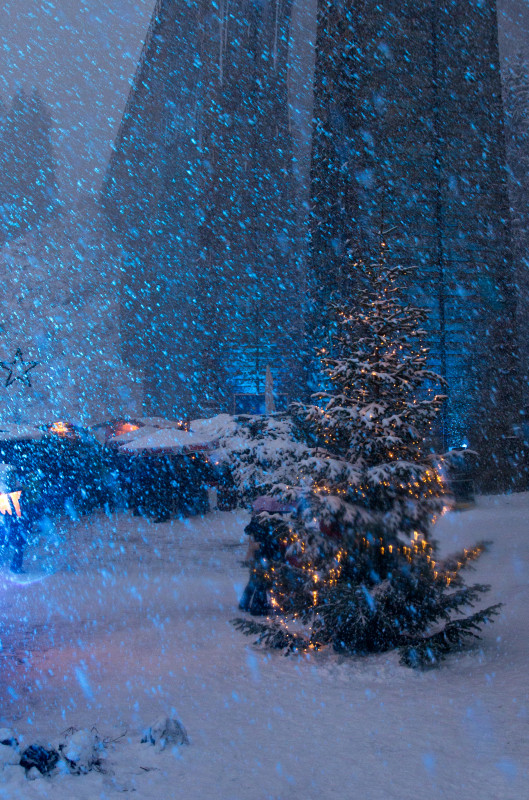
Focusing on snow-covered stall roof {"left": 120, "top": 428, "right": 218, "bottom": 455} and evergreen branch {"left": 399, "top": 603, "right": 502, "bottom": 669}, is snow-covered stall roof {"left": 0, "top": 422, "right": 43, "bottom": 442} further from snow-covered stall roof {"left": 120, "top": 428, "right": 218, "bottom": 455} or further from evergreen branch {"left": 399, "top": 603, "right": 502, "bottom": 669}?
evergreen branch {"left": 399, "top": 603, "right": 502, "bottom": 669}

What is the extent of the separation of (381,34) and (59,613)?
17156 millimetres

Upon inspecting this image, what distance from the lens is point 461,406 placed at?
18.0m

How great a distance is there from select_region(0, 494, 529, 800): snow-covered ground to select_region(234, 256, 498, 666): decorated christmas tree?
377 mm

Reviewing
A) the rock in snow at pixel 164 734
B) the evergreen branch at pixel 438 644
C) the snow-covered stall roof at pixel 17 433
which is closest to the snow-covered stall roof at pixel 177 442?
the snow-covered stall roof at pixel 17 433

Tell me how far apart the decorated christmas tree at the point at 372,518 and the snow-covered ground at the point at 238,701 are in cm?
38

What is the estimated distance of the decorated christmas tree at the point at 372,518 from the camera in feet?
22.7

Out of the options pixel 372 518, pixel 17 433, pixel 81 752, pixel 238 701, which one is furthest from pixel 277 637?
pixel 17 433

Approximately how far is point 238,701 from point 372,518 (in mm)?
2381

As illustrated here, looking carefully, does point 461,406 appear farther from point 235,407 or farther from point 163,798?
point 163,798

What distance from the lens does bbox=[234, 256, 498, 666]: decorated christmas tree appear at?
273 inches

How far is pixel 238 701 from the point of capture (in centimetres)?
606

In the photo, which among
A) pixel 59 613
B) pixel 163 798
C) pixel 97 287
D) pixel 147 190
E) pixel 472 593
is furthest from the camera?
pixel 97 287

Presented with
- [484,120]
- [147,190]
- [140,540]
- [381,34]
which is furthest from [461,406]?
[147,190]

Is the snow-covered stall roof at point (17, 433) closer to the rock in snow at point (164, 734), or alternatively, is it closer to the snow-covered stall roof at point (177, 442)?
the snow-covered stall roof at point (177, 442)
